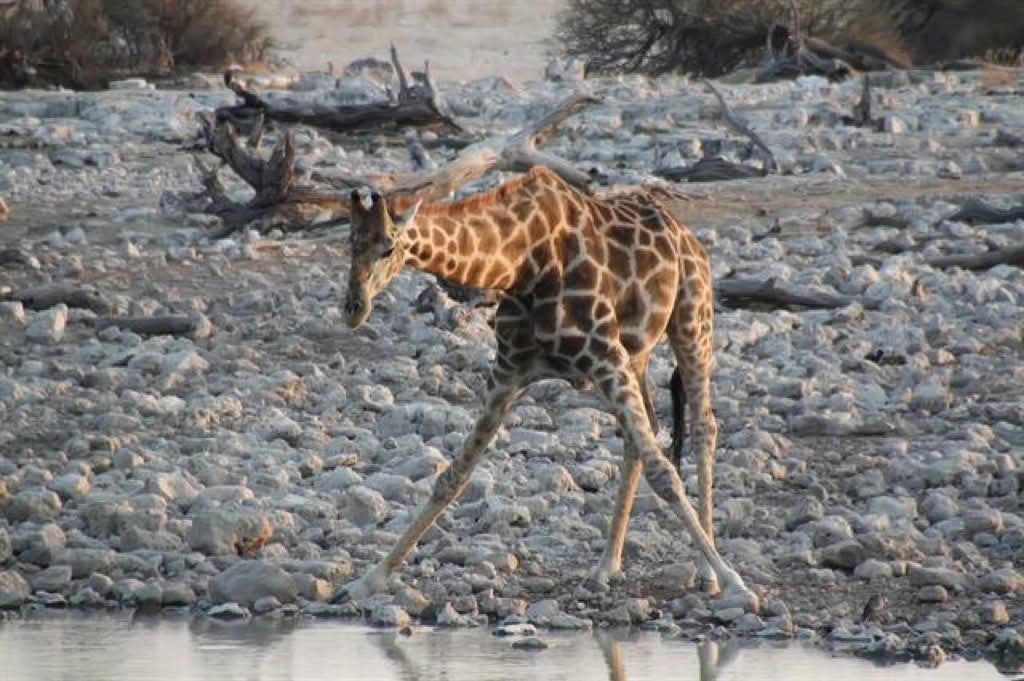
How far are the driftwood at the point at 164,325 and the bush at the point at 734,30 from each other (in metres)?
14.6

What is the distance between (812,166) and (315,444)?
7.92m

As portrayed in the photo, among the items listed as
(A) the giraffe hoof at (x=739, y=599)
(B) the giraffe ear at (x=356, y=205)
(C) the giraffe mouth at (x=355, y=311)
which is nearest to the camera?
(C) the giraffe mouth at (x=355, y=311)

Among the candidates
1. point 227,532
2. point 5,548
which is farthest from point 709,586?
point 5,548

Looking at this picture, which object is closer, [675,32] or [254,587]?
[254,587]

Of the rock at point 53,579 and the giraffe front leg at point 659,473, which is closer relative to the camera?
the giraffe front leg at point 659,473

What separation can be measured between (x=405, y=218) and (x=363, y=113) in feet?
37.2

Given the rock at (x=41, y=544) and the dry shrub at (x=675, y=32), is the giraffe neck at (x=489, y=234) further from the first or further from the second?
the dry shrub at (x=675, y=32)

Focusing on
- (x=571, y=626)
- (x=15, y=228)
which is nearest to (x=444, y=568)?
(x=571, y=626)

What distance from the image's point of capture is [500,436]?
33.0 feet

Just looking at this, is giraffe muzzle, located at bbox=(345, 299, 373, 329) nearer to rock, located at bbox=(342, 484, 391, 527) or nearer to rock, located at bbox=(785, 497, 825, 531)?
rock, located at bbox=(342, 484, 391, 527)

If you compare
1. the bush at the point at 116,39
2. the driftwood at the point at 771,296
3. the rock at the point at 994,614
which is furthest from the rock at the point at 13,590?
the bush at the point at 116,39

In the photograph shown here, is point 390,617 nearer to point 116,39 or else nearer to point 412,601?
point 412,601

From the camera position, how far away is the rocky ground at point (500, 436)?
26.5 ft

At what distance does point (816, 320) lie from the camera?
40.6 feet
